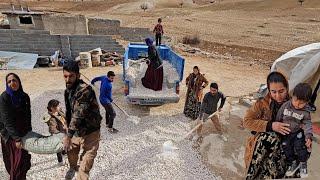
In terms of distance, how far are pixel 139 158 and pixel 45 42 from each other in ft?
31.2

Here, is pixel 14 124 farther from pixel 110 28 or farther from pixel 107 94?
pixel 110 28

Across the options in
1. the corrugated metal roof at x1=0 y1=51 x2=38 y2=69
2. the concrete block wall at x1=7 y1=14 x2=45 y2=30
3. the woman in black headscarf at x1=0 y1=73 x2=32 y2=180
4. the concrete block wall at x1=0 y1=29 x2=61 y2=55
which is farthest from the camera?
the concrete block wall at x1=7 y1=14 x2=45 y2=30

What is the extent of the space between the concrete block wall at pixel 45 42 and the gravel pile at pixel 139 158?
686 cm

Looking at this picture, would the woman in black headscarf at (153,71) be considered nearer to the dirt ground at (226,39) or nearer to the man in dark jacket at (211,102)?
the dirt ground at (226,39)

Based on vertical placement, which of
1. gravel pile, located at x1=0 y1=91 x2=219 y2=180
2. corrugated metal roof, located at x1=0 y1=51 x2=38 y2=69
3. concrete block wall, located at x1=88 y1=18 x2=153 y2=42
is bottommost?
gravel pile, located at x1=0 y1=91 x2=219 y2=180

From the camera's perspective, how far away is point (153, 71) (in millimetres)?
7977

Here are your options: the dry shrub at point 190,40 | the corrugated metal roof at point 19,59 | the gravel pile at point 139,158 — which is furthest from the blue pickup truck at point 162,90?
the dry shrub at point 190,40

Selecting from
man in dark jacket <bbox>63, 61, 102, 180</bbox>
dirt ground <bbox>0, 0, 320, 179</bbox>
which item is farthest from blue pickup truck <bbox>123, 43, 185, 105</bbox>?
man in dark jacket <bbox>63, 61, 102, 180</bbox>

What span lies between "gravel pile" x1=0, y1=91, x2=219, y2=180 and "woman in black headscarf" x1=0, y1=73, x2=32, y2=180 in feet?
2.51

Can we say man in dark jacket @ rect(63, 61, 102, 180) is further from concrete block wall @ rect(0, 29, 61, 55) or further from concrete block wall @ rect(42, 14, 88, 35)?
concrete block wall @ rect(42, 14, 88, 35)

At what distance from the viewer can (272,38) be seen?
22156 mm

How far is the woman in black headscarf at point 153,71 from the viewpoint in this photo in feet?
26.2

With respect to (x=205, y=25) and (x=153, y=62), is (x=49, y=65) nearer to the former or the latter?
(x=153, y=62)

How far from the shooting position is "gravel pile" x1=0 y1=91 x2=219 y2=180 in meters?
5.23
